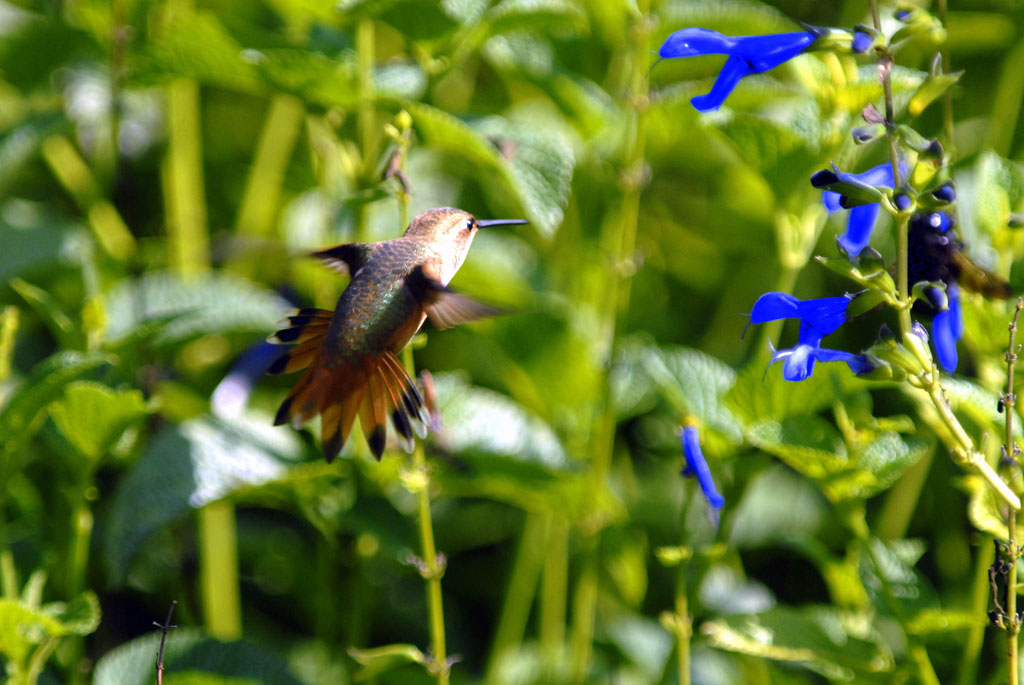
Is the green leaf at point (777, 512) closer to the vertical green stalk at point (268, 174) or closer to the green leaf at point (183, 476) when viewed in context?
the green leaf at point (183, 476)

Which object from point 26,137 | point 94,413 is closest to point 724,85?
point 94,413

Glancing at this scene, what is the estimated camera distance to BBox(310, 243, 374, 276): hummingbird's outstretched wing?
3.12ft

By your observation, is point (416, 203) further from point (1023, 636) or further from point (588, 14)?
point (1023, 636)

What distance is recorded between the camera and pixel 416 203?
1690 millimetres

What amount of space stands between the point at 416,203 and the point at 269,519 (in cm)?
62

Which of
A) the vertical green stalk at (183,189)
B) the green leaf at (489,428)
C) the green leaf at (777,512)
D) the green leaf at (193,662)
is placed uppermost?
the vertical green stalk at (183,189)

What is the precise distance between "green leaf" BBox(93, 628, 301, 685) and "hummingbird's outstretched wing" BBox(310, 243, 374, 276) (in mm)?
441

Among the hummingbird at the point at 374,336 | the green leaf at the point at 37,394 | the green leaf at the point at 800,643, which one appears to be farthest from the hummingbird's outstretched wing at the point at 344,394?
the green leaf at the point at 800,643

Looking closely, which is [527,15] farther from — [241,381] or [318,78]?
[241,381]

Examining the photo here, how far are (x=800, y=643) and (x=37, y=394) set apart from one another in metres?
0.82

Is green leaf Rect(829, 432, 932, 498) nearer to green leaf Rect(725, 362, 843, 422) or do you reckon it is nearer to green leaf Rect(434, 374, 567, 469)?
green leaf Rect(725, 362, 843, 422)

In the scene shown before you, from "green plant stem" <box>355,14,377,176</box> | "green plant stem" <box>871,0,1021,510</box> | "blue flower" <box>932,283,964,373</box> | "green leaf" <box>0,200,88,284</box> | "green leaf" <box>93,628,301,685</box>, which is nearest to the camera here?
"green plant stem" <box>871,0,1021,510</box>

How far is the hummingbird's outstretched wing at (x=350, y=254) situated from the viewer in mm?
950

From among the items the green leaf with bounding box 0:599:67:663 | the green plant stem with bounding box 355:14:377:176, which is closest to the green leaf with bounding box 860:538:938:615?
the green plant stem with bounding box 355:14:377:176
